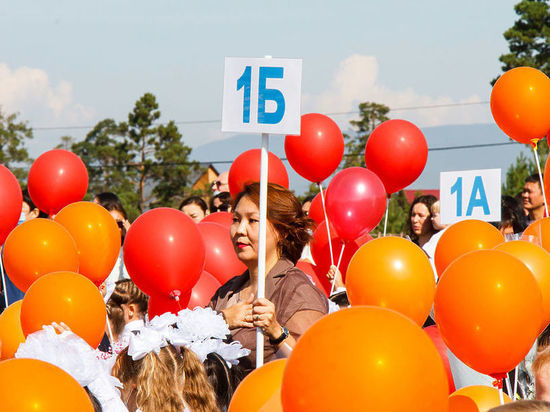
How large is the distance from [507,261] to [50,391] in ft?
5.34

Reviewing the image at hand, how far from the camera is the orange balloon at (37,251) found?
15.2 ft

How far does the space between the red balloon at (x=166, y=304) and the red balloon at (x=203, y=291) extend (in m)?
0.11

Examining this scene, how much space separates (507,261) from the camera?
111 inches

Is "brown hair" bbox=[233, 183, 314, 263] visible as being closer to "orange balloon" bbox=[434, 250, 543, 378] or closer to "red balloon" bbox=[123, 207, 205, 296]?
"red balloon" bbox=[123, 207, 205, 296]

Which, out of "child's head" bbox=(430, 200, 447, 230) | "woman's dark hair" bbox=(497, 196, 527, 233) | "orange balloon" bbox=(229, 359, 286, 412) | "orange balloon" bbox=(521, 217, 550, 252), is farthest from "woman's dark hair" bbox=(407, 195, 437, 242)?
"orange balloon" bbox=(229, 359, 286, 412)

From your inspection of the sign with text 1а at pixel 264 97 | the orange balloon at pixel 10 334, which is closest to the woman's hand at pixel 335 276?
the orange balloon at pixel 10 334

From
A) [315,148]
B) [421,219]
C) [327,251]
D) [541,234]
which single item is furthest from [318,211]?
[541,234]

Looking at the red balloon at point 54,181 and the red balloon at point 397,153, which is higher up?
the red balloon at point 397,153

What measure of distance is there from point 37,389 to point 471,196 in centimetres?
461

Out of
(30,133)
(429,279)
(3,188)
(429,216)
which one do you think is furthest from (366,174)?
(30,133)

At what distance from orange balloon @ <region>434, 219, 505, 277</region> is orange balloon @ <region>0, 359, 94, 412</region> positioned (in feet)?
9.96

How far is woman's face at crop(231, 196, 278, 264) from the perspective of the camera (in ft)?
11.6

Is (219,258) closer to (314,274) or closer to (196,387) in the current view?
(314,274)

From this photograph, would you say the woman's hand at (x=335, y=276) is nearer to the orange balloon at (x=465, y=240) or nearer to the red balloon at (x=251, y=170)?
the red balloon at (x=251, y=170)
